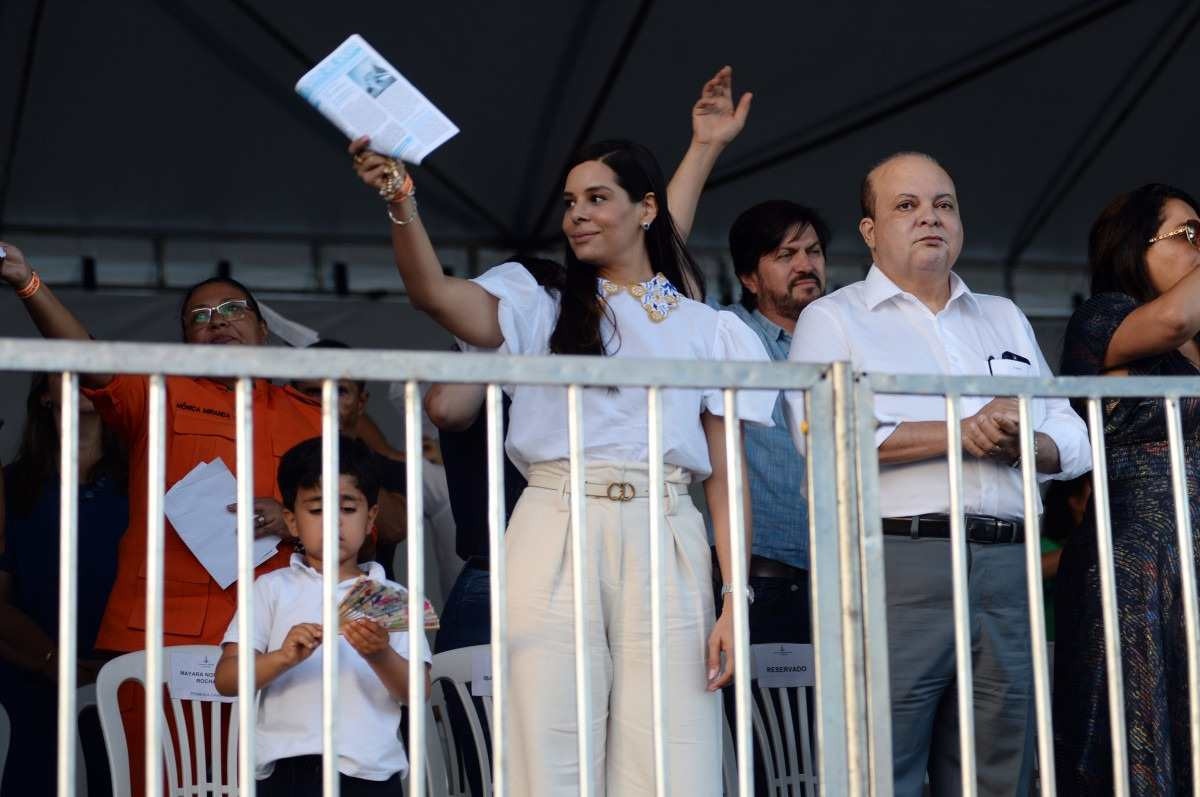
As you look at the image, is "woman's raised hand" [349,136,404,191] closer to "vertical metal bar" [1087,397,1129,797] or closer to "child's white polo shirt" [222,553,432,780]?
"child's white polo shirt" [222,553,432,780]

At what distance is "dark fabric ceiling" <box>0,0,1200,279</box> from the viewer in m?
6.30

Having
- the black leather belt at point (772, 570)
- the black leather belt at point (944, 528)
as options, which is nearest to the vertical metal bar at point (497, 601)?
the black leather belt at point (944, 528)

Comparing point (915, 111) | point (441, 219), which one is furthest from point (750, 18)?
point (441, 219)

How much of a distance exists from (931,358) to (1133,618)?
717 millimetres

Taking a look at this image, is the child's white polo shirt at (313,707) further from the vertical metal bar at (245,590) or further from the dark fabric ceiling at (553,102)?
the dark fabric ceiling at (553,102)

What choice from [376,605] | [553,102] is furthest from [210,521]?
[553,102]

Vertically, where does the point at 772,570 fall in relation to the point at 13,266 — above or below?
below

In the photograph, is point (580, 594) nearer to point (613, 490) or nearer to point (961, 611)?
point (613, 490)

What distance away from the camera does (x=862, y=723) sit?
2.57 metres

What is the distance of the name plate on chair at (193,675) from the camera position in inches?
138

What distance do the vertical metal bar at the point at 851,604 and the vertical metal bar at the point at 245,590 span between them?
3.24ft

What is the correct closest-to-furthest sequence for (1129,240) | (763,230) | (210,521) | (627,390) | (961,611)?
(961,611) < (627,390) < (1129,240) < (210,521) < (763,230)

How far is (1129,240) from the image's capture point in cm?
373

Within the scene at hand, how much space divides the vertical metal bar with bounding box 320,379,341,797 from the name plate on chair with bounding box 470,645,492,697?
1151mm
